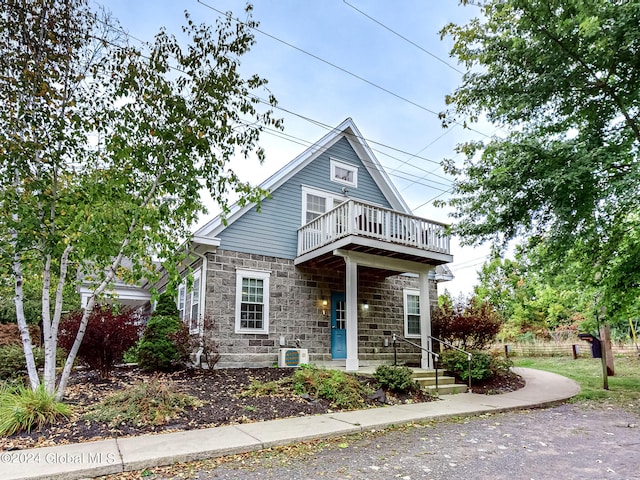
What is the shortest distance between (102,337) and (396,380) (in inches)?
254

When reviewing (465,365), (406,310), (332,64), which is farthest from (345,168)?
(465,365)

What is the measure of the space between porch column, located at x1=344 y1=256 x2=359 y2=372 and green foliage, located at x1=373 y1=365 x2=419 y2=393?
111cm

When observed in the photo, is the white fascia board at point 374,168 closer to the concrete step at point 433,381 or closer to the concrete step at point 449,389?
the concrete step at point 433,381

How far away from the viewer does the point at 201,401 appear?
6969mm

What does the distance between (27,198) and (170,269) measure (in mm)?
2553

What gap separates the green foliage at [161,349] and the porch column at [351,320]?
3.94m

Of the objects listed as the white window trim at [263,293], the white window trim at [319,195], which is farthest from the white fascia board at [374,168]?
the white window trim at [263,293]

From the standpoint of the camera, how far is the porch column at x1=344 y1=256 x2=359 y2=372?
981 cm

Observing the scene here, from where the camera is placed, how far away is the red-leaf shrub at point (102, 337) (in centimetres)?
868

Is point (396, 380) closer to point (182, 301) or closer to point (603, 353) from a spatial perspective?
point (603, 353)

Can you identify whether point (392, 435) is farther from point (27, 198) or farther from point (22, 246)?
point (27, 198)

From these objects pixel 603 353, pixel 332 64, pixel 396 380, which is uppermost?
pixel 332 64

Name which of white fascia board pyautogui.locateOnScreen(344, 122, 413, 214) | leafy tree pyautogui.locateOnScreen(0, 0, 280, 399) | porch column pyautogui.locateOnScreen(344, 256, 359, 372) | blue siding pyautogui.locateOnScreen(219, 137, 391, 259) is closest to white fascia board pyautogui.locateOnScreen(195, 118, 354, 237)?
blue siding pyautogui.locateOnScreen(219, 137, 391, 259)

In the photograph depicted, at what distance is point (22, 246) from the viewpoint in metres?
6.00
